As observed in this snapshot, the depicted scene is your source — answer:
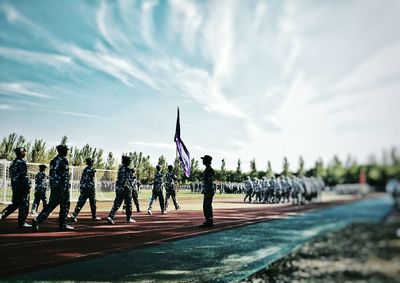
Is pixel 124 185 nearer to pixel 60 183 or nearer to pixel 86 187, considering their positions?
pixel 86 187

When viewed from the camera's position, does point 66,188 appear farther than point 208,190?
No

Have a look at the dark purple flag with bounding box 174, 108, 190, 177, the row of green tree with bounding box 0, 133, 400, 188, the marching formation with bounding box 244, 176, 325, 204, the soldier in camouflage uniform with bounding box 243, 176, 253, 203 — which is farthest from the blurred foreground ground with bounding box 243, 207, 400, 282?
the marching formation with bounding box 244, 176, 325, 204

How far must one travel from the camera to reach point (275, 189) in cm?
2294

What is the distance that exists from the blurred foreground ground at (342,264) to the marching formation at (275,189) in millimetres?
16241

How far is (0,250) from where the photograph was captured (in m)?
5.79

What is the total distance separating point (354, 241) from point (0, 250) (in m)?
6.93

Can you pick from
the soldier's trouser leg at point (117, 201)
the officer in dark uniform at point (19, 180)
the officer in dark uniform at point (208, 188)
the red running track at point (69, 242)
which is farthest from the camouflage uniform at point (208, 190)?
the officer in dark uniform at point (19, 180)

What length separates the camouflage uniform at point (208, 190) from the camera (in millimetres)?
Result: 9688

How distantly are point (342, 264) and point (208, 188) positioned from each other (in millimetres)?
5354

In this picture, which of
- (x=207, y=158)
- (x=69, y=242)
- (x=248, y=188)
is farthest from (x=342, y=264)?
(x=248, y=188)

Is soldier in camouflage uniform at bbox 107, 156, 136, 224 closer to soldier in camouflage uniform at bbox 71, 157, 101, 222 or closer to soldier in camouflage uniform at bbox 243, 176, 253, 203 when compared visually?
soldier in camouflage uniform at bbox 71, 157, 101, 222

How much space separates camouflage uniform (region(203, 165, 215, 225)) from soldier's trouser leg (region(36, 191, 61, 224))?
13.0 feet

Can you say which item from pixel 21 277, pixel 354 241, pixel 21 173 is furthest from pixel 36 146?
pixel 354 241

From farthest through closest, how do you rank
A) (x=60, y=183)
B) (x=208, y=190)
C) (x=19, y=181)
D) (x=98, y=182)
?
(x=98, y=182)
(x=208, y=190)
(x=19, y=181)
(x=60, y=183)
